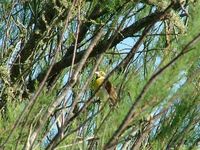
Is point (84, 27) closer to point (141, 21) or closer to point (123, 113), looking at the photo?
point (141, 21)

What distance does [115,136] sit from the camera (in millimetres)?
1048

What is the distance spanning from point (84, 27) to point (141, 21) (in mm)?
363

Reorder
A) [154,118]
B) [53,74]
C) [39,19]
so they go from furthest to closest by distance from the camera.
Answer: [53,74]
[39,19]
[154,118]

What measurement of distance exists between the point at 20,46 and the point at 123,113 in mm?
1299

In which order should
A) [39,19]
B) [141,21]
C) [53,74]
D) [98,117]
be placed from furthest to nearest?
[53,74] < [39,19] < [141,21] < [98,117]

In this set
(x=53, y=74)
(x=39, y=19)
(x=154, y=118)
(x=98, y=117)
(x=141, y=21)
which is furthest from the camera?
(x=53, y=74)

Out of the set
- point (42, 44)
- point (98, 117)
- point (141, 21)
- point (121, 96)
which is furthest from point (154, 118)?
point (42, 44)

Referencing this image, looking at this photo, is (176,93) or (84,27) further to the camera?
(84,27)

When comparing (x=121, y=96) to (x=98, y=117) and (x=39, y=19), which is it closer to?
(x=98, y=117)

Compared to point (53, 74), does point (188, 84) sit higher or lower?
lower

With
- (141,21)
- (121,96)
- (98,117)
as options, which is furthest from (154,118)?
(141,21)

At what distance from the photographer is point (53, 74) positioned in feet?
7.80

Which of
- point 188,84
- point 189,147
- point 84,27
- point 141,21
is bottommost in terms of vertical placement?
point 189,147

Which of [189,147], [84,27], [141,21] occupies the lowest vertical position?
[189,147]
